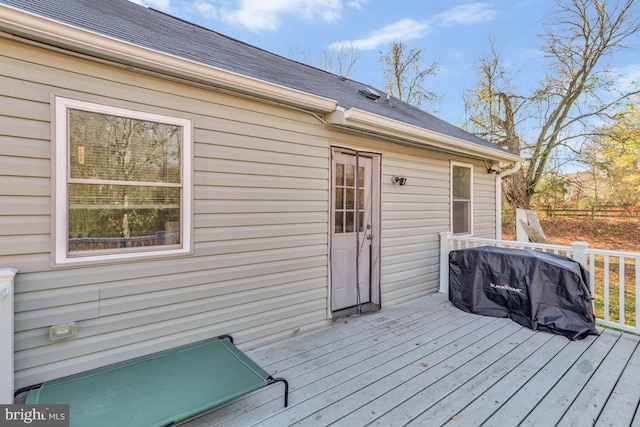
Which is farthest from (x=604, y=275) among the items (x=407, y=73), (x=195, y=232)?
(x=407, y=73)

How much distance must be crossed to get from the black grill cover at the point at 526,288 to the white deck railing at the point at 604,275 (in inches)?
12.3

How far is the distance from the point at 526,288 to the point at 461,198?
91.0 inches

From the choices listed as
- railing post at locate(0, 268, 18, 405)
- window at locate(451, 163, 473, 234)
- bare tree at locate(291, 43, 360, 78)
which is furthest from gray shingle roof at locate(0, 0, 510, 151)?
bare tree at locate(291, 43, 360, 78)

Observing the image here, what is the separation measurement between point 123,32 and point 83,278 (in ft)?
6.27

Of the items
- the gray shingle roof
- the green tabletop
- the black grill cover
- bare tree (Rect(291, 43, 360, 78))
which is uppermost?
bare tree (Rect(291, 43, 360, 78))

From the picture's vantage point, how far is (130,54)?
2152 mm

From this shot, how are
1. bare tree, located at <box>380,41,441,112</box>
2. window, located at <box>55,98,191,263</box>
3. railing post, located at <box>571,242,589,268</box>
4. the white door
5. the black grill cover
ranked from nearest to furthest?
window, located at <box>55,98,191,263</box>, the black grill cover, railing post, located at <box>571,242,589,268</box>, the white door, bare tree, located at <box>380,41,441,112</box>

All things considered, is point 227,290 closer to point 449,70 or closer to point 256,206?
point 256,206

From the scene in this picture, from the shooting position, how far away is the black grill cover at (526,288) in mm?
3250

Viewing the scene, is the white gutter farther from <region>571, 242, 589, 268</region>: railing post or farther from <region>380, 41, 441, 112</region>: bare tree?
<region>380, 41, 441, 112</region>: bare tree

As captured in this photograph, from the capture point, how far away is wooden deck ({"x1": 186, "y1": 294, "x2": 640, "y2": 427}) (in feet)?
6.68

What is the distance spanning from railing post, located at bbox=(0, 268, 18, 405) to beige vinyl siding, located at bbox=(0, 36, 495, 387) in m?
0.16

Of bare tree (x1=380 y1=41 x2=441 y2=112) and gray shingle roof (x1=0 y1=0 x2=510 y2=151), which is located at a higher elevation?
bare tree (x1=380 y1=41 x2=441 y2=112)

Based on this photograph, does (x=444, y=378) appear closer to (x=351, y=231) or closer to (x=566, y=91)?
(x=351, y=231)
